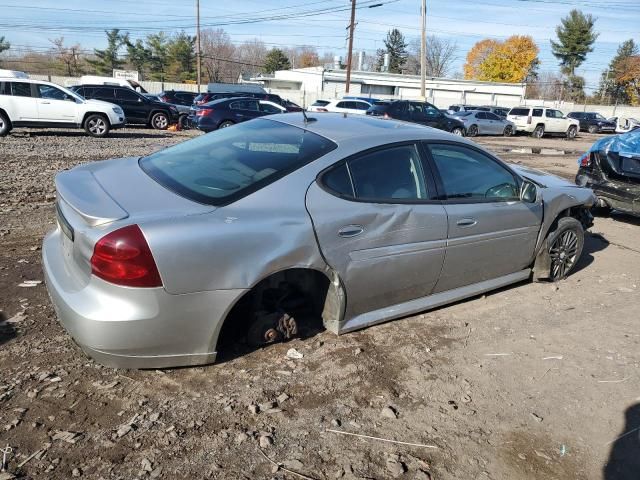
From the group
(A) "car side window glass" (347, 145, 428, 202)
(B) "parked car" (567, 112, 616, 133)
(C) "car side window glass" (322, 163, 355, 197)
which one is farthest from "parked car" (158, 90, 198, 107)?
(B) "parked car" (567, 112, 616, 133)

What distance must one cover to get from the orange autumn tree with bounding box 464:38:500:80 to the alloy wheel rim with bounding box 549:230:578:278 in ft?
289

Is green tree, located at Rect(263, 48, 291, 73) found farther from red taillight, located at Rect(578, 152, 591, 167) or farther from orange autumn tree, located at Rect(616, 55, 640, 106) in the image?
red taillight, located at Rect(578, 152, 591, 167)

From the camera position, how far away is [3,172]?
29.0ft

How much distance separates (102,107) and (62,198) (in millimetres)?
14493

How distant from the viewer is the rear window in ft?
10.5

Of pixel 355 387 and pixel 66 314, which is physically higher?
pixel 66 314

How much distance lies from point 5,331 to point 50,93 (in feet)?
47.5

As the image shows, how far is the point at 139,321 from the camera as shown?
2.74m

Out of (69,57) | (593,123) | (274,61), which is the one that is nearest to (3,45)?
(69,57)

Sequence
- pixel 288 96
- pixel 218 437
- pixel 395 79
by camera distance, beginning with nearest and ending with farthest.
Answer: pixel 218 437 → pixel 288 96 → pixel 395 79

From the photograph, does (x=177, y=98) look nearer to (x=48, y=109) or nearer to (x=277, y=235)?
(x=48, y=109)

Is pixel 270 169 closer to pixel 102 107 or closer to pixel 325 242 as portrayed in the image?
pixel 325 242

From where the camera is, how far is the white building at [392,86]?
56.7 metres

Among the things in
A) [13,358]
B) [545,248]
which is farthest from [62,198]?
[545,248]
